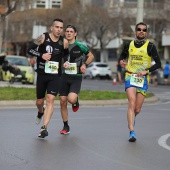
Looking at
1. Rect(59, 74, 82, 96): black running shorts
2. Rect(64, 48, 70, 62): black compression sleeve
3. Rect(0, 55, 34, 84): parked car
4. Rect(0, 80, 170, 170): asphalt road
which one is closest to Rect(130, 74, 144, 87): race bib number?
Rect(0, 80, 170, 170): asphalt road

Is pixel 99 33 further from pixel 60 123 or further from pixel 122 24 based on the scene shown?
pixel 60 123

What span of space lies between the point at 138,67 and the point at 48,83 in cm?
165

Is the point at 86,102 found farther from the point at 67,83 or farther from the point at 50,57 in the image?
the point at 50,57

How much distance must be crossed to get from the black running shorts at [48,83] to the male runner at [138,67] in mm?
1251

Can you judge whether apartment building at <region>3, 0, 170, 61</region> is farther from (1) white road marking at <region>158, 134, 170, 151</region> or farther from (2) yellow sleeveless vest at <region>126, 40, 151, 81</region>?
(2) yellow sleeveless vest at <region>126, 40, 151, 81</region>

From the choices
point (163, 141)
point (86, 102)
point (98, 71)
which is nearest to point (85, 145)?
point (163, 141)

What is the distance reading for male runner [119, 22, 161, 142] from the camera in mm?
11133

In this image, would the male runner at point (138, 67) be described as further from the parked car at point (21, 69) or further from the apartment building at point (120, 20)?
the apartment building at point (120, 20)

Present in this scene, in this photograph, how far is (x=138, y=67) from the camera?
11242 mm

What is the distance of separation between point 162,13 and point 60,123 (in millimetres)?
44151

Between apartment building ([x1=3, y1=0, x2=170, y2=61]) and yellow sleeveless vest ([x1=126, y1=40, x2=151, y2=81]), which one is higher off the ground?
apartment building ([x1=3, y1=0, x2=170, y2=61])

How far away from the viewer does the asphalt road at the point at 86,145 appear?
855cm

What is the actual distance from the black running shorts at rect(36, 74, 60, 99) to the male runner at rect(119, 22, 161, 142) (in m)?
1.25

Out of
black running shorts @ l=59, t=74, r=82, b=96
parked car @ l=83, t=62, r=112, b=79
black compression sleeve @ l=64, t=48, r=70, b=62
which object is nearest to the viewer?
black compression sleeve @ l=64, t=48, r=70, b=62
